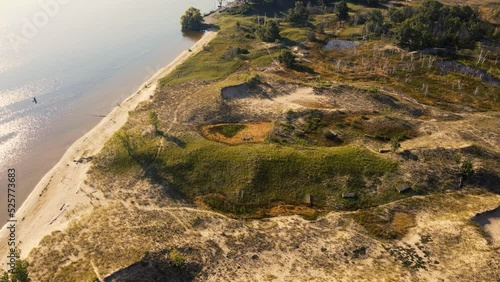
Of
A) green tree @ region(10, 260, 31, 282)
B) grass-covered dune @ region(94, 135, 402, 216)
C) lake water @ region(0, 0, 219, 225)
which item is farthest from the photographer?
lake water @ region(0, 0, 219, 225)

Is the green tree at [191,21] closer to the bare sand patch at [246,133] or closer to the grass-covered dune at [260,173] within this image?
the bare sand patch at [246,133]

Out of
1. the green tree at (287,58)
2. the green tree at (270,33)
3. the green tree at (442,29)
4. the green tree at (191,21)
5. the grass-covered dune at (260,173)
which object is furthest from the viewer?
the green tree at (191,21)

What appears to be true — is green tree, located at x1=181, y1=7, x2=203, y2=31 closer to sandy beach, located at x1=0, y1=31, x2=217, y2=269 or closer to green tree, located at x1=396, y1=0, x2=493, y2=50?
green tree, located at x1=396, y1=0, x2=493, y2=50

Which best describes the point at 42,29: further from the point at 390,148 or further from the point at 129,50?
the point at 390,148

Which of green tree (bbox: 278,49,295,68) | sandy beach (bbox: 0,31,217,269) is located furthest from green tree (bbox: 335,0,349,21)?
sandy beach (bbox: 0,31,217,269)

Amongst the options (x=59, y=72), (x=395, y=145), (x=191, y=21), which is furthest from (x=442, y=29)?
(x=59, y=72)

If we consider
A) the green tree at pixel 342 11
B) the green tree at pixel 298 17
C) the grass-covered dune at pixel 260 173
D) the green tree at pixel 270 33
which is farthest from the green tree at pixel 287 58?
the green tree at pixel 342 11
